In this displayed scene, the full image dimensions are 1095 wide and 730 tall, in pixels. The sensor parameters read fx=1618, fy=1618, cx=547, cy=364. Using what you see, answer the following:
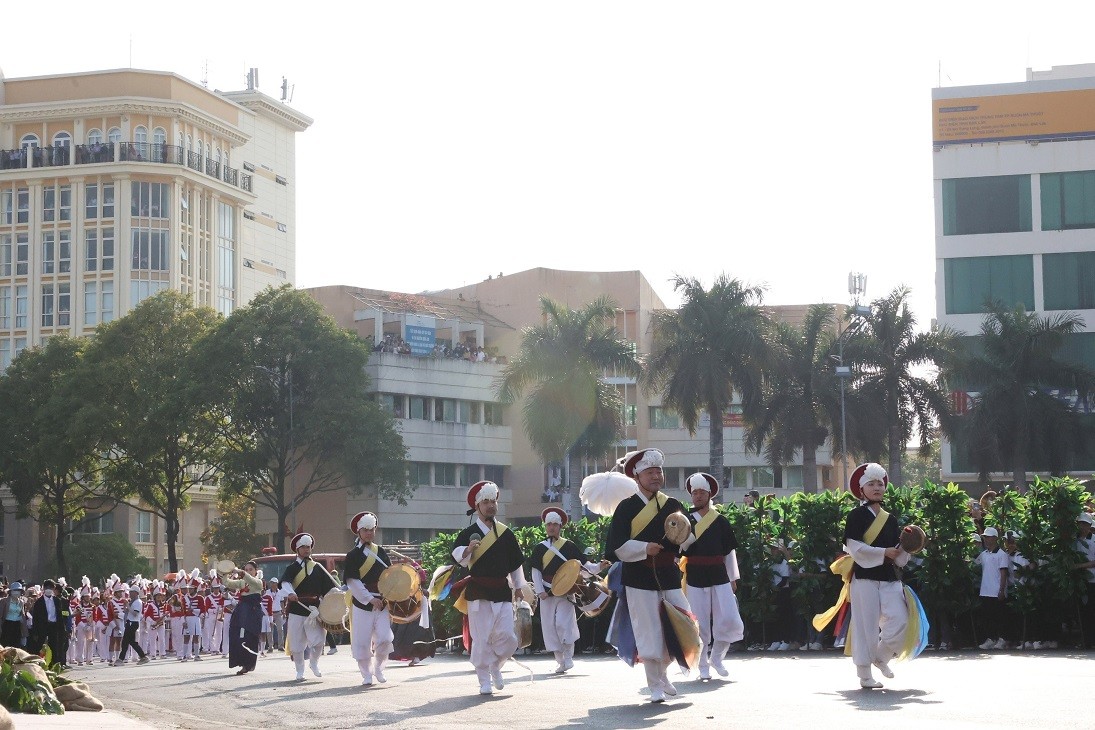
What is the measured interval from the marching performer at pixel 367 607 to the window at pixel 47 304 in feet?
216

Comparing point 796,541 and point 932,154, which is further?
point 932,154

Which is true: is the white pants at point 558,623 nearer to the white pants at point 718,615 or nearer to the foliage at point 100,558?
the white pants at point 718,615

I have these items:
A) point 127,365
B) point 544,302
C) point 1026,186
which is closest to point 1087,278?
point 1026,186

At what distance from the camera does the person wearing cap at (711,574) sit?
16.4m

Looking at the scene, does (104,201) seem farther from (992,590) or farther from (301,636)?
(992,590)

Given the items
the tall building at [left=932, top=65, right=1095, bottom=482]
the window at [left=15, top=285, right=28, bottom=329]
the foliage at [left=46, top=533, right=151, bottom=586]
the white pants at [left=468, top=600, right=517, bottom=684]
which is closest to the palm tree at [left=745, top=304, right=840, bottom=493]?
the tall building at [left=932, top=65, right=1095, bottom=482]

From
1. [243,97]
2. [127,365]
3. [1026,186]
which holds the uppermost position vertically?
[243,97]

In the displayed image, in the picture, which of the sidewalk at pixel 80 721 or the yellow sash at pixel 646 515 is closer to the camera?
the sidewalk at pixel 80 721

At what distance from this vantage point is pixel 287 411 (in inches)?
2394

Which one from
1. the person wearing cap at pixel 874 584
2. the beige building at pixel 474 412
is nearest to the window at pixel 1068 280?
the beige building at pixel 474 412

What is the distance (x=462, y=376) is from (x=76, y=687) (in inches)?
2426

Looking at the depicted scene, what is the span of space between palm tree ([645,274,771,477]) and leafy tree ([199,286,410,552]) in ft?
35.8

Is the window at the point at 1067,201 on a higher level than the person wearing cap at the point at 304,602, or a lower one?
higher

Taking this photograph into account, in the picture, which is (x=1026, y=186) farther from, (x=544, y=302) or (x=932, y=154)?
(x=544, y=302)
